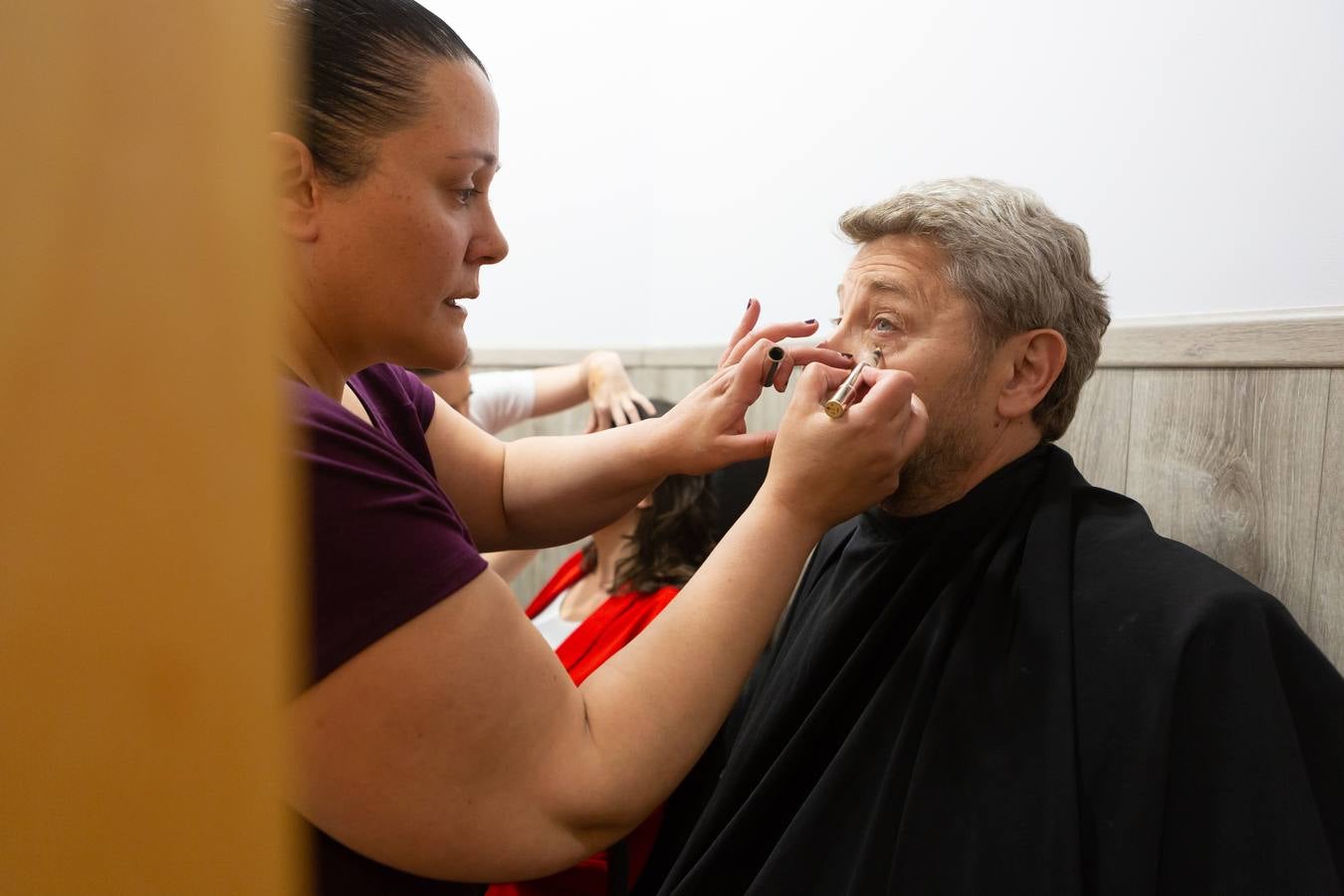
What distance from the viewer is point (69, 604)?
8.4 inches

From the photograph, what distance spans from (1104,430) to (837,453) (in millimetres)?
794

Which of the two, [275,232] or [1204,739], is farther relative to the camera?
[1204,739]

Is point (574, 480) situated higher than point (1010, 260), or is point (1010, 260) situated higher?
point (1010, 260)

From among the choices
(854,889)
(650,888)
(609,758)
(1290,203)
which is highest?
(1290,203)

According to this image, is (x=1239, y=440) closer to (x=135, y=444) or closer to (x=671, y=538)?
(x=671, y=538)

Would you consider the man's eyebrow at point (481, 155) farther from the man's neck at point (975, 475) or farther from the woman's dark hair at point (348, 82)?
the man's neck at point (975, 475)

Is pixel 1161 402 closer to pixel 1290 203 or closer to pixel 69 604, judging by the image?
pixel 1290 203

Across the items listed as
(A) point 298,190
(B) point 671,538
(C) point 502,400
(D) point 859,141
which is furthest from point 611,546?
(A) point 298,190

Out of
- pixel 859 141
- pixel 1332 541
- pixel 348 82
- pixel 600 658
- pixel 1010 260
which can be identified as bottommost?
pixel 600 658

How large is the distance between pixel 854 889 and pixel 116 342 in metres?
1.03

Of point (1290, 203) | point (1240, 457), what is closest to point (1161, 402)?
point (1240, 457)

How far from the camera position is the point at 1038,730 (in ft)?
3.45

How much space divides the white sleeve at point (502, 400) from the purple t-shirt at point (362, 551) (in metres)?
1.64

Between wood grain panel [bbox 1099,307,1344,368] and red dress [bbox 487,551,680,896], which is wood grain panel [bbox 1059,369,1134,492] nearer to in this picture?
wood grain panel [bbox 1099,307,1344,368]
